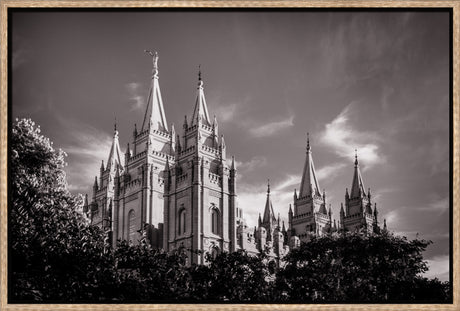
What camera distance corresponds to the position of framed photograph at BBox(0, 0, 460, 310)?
34.7ft

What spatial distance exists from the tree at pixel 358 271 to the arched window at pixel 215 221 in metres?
10.5

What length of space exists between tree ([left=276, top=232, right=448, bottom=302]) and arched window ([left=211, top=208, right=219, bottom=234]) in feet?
34.5

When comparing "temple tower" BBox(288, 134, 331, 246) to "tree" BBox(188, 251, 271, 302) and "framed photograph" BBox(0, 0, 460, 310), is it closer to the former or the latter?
"tree" BBox(188, 251, 271, 302)

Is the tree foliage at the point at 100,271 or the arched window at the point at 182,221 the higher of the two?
the arched window at the point at 182,221

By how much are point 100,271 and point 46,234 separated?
3.99 ft

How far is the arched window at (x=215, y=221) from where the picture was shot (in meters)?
29.8

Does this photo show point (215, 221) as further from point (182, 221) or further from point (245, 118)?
point (245, 118)

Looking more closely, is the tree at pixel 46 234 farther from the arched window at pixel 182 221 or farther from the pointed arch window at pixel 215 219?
the arched window at pixel 182 221

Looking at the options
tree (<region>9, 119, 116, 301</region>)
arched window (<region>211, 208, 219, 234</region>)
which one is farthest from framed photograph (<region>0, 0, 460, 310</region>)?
arched window (<region>211, 208, 219, 234</region>)

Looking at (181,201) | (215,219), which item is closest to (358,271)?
(215,219)

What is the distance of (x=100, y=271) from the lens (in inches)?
476

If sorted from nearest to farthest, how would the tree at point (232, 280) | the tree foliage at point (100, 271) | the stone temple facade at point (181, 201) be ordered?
the tree foliage at point (100, 271) → the tree at point (232, 280) → the stone temple facade at point (181, 201)

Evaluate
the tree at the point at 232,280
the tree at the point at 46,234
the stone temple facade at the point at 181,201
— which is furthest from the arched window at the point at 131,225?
the tree at the point at 46,234

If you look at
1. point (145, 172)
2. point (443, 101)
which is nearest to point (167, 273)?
point (443, 101)
